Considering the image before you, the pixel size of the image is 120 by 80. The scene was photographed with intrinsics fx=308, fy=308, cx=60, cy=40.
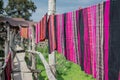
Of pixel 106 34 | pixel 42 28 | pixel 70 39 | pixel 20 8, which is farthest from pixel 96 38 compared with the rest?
pixel 20 8

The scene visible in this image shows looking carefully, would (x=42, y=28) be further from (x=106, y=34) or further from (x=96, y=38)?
(x=106, y=34)

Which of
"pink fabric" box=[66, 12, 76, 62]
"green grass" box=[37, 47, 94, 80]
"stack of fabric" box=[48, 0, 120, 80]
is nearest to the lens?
"stack of fabric" box=[48, 0, 120, 80]

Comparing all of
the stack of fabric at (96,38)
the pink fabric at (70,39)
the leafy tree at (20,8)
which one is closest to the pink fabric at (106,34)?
the stack of fabric at (96,38)

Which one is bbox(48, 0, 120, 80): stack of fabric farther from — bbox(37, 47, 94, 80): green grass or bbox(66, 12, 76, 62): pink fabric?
bbox(37, 47, 94, 80): green grass

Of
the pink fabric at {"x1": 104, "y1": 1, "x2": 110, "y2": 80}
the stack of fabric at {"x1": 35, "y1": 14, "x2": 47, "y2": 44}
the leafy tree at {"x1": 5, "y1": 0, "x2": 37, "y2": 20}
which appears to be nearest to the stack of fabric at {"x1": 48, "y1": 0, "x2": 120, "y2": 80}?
the pink fabric at {"x1": 104, "y1": 1, "x2": 110, "y2": 80}

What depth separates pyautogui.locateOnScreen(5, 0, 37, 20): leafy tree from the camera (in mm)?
44688

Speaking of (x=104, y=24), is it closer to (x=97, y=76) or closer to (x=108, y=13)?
(x=108, y=13)

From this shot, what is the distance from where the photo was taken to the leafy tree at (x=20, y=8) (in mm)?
44688

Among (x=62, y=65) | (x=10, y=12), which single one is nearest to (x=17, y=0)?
(x=10, y=12)

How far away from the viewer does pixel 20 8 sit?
4469cm

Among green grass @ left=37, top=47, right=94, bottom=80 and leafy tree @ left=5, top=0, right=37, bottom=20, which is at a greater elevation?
leafy tree @ left=5, top=0, right=37, bottom=20

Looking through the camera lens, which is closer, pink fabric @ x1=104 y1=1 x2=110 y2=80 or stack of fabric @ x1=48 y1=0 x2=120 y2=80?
stack of fabric @ x1=48 y1=0 x2=120 y2=80

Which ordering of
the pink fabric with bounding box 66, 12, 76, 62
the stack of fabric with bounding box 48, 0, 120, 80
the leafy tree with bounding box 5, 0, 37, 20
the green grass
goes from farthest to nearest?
the leafy tree with bounding box 5, 0, 37, 20
the green grass
the pink fabric with bounding box 66, 12, 76, 62
the stack of fabric with bounding box 48, 0, 120, 80

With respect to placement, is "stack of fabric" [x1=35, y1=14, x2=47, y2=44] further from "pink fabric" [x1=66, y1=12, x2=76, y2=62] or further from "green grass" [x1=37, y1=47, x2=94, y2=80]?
"green grass" [x1=37, y1=47, x2=94, y2=80]
